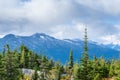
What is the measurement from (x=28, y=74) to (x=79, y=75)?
125033 millimetres

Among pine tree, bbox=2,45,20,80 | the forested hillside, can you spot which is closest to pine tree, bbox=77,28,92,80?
the forested hillside

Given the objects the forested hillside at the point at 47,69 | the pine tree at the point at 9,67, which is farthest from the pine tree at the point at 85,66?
the pine tree at the point at 9,67

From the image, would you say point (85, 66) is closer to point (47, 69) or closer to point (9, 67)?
point (9, 67)

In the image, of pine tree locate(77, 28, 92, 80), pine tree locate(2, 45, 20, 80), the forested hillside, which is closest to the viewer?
pine tree locate(77, 28, 92, 80)

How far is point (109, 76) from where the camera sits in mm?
136625

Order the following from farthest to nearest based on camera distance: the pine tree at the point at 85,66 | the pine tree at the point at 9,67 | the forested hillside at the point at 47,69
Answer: the pine tree at the point at 9,67 → the forested hillside at the point at 47,69 → the pine tree at the point at 85,66

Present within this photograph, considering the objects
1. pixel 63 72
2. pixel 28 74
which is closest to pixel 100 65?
pixel 28 74

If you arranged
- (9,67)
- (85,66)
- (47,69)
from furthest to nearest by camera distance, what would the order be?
1. (47,69)
2. (9,67)
3. (85,66)

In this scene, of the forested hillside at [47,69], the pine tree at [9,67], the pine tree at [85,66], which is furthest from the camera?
the pine tree at [9,67]

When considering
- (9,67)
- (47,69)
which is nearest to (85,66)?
(9,67)

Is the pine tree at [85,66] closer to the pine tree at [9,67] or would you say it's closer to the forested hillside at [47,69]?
the forested hillside at [47,69]

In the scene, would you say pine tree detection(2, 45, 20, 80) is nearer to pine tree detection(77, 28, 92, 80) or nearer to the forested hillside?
the forested hillside

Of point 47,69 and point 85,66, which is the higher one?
point 47,69

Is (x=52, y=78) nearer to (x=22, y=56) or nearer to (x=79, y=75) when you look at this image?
(x=22, y=56)
